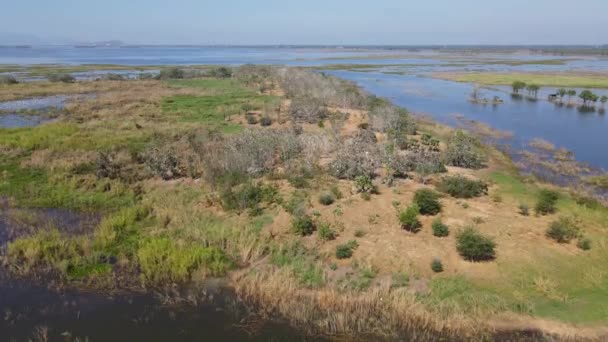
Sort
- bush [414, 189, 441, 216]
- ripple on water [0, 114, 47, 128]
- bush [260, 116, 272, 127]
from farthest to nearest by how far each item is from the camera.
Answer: bush [260, 116, 272, 127] < ripple on water [0, 114, 47, 128] < bush [414, 189, 441, 216]

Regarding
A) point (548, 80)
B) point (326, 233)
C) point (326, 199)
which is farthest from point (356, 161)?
point (548, 80)

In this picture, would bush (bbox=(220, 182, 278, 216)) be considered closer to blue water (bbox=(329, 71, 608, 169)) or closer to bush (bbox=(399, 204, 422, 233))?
bush (bbox=(399, 204, 422, 233))

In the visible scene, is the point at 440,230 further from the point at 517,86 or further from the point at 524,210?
the point at 517,86

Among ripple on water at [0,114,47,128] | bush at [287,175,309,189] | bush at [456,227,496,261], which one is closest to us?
bush at [456,227,496,261]

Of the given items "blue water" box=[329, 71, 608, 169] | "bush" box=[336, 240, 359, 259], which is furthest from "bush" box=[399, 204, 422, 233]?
"blue water" box=[329, 71, 608, 169]

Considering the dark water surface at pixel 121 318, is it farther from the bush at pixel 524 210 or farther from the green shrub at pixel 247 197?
the bush at pixel 524 210

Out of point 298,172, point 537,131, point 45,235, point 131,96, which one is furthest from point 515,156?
point 131,96
